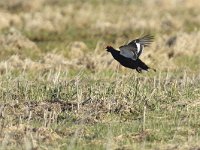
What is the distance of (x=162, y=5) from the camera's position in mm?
29688

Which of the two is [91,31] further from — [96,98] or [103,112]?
[103,112]

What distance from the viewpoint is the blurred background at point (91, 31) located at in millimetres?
16641

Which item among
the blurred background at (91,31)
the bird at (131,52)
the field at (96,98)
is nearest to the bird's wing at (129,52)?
the bird at (131,52)

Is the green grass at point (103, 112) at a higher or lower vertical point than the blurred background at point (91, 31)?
lower

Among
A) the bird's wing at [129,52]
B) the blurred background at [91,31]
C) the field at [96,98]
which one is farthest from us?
the blurred background at [91,31]

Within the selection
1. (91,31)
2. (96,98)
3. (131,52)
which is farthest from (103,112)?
(91,31)

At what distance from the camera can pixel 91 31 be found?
2294cm

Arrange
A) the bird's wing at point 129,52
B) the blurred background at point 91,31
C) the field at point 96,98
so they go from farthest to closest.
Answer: the blurred background at point 91,31
the bird's wing at point 129,52
the field at point 96,98

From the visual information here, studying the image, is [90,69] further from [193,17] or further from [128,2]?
[128,2]

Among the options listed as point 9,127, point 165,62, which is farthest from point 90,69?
point 9,127

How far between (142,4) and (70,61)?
13.1m

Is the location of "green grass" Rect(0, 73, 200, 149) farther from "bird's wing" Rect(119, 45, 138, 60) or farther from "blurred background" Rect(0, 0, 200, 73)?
"blurred background" Rect(0, 0, 200, 73)

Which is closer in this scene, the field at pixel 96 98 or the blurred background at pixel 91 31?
the field at pixel 96 98

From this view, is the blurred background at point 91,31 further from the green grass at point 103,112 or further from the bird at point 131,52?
the green grass at point 103,112
